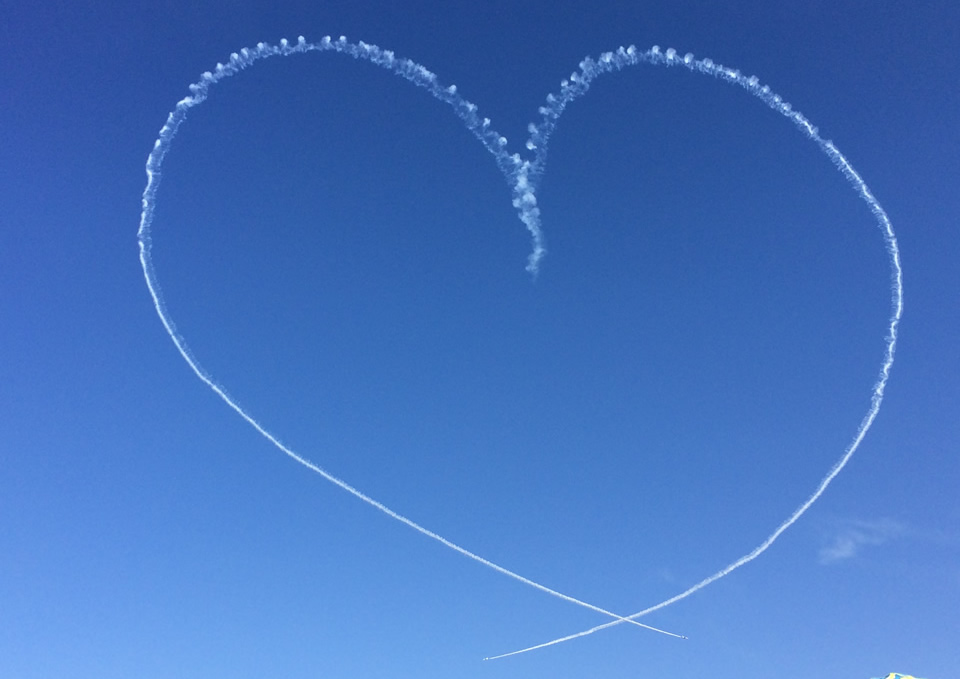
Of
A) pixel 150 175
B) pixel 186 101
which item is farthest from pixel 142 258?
pixel 186 101

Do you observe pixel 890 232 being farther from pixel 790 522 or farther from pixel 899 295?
pixel 790 522

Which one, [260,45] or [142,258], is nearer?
[260,45]

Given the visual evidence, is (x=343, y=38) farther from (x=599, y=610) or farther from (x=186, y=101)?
(x=599, y=610)

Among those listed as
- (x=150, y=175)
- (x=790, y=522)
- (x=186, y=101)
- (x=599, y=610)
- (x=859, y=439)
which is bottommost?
(x=599, y=610)

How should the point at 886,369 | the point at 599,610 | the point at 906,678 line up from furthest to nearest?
1. the point at 906,678
2. the point at 599,610
3. the point at 886,369

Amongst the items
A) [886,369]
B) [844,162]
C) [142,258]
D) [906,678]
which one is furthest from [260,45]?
[906,678]

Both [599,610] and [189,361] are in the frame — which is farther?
[599,610]

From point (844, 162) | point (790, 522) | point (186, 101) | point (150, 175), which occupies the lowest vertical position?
point (790, 522)

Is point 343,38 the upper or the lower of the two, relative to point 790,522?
upper

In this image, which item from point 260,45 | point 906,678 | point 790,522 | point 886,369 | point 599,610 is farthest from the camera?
point 906,678
